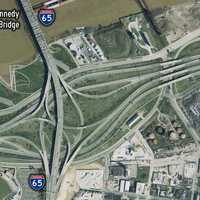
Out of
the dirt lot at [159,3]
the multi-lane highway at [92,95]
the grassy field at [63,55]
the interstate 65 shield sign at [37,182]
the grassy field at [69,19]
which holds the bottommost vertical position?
the interstate 65 shield sign at [37,182]

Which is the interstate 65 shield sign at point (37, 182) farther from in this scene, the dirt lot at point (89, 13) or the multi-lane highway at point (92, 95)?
the dirt lot at point (89, 13)

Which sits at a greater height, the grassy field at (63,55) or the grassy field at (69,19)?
the grassy field at (69,19)

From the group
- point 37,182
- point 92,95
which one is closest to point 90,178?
point 37,182

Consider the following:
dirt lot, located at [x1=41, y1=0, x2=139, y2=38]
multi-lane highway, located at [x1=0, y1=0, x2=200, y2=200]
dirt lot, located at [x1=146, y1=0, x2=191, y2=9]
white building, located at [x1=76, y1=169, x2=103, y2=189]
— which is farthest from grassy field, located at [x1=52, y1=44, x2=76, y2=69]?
white building, located at [x1=76, y1=169, x2=103, y2=189]

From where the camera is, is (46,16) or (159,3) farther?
(159,3)

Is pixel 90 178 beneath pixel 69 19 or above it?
beneath

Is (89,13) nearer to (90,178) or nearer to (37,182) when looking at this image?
(90,178)

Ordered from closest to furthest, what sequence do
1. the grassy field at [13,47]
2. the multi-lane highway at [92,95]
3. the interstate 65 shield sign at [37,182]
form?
the grassy field at [13,47] < the multi-lane highway at [92,95] < the interstate 65 shield sign at [37,182]

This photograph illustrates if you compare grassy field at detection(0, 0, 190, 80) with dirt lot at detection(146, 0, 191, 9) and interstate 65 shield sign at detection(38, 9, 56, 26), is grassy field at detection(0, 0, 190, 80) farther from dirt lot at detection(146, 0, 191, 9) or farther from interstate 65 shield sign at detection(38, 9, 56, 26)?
interstate 65 shield sign at detection(38, 9, 56, 26)

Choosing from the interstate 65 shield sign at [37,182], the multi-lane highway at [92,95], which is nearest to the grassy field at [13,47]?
the multi-lane highway at [92,95]
